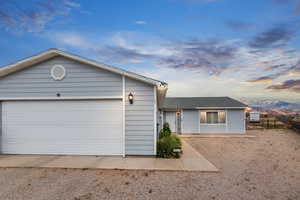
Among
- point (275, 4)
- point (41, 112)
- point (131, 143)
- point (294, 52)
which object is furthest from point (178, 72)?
point (41, 112)

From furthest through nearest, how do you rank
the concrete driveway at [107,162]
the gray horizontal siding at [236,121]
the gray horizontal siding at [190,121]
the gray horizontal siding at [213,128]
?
the gray horizontal siding at [190,121], the gray horizontal siding at [213,128], the gray horizontal siding at [236,121], the concrete driveway at [107,162]

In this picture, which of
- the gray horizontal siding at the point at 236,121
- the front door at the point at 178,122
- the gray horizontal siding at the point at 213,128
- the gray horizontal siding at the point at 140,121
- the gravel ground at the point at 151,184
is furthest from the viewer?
the front door at the point at 178,122

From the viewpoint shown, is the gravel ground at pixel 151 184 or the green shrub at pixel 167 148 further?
the green shrub at pixel 167 148

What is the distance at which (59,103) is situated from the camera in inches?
251

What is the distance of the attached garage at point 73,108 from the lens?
6.05 metres

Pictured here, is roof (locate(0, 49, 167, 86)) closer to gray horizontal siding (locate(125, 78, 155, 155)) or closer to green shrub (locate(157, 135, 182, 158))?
gray horizontal siding (locate(125, 78, 155, 155))

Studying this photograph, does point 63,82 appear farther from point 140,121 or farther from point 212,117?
point 212,117

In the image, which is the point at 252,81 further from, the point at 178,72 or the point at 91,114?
the point at 91,114

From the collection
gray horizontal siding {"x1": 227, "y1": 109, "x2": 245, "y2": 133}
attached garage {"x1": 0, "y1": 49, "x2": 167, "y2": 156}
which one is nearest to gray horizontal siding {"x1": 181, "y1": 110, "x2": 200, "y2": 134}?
gray horizontal siding {"x1": 227, "y1": 109, "x2": 245, "y2": 133}

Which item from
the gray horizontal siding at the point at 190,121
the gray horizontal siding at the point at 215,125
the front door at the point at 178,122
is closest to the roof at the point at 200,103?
the gray horizontal siding at the point at 215,125

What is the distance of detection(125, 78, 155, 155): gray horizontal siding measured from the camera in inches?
237

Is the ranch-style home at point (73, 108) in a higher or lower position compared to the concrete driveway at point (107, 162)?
higher

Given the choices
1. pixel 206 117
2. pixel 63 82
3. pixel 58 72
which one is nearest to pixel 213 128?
pixel 206 117

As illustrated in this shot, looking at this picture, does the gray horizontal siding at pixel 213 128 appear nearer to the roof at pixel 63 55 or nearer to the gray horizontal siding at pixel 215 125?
the gray horizontal siding at pixel 215 125
